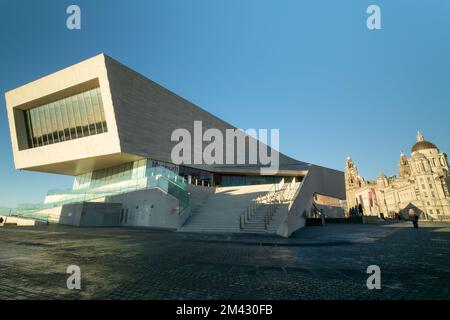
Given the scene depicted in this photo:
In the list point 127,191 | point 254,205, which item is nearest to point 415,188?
point 254,205

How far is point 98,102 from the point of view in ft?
89.2

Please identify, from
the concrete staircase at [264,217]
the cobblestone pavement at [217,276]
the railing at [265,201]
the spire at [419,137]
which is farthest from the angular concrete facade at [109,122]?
the spire at [419,137]

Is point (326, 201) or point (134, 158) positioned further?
point (326, 201)

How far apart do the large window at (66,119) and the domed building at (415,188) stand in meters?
80.6

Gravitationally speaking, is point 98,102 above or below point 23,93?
below

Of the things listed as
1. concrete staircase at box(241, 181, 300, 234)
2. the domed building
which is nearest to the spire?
the domed building

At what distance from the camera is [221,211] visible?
19.5 m

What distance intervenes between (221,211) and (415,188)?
105 meters

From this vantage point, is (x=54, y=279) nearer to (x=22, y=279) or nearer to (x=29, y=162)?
(x=22, y=279)

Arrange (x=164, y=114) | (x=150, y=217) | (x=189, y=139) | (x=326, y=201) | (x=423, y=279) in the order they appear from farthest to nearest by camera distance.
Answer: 1. (x=326, y=201)
2. (x=189, y=139)
3. (x=164, y=114)
4. (x=150, y=217)
5. (x=423, y=279)

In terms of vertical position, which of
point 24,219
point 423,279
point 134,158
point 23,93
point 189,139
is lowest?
point 24,219

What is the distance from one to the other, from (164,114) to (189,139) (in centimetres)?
511

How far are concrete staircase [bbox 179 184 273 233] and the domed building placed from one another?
223 feet

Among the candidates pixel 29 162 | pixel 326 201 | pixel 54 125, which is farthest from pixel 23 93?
pixel 326 201
